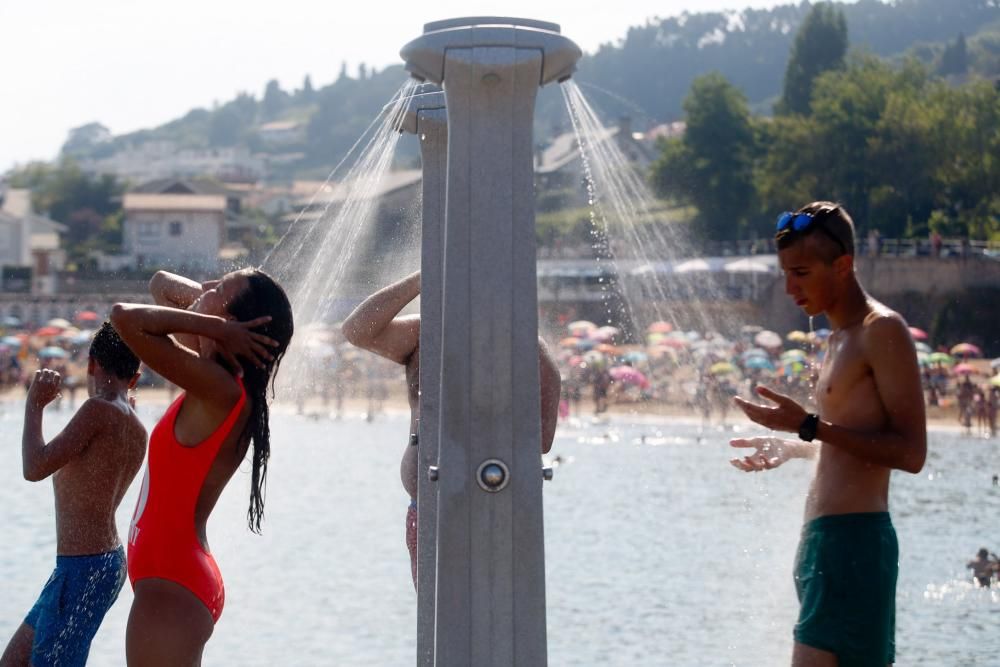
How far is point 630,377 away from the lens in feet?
135

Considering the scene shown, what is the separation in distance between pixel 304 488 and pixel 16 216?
82894mm

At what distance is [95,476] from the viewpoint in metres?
5.03

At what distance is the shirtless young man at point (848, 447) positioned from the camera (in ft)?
12.8

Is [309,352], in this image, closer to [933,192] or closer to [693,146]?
[933,192]

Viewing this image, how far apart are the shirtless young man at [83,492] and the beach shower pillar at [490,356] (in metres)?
1.47

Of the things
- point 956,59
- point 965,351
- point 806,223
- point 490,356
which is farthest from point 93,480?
point 956,59

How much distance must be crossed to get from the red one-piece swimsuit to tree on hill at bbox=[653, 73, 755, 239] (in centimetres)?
5465

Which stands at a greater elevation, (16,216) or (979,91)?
(979,91)

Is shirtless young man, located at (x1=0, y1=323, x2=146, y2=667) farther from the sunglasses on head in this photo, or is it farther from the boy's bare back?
the sunglasses on head

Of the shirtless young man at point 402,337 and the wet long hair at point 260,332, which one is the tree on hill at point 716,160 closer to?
the shirtless young man at point 402,337

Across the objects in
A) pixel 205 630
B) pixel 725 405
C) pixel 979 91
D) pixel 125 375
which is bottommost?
pixel 725 405

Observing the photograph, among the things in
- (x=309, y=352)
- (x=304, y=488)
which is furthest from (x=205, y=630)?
(x=304, y=488)

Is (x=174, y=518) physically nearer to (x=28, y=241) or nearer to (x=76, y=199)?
(x=28, y=241)

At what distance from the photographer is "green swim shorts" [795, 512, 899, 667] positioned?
153 inches
